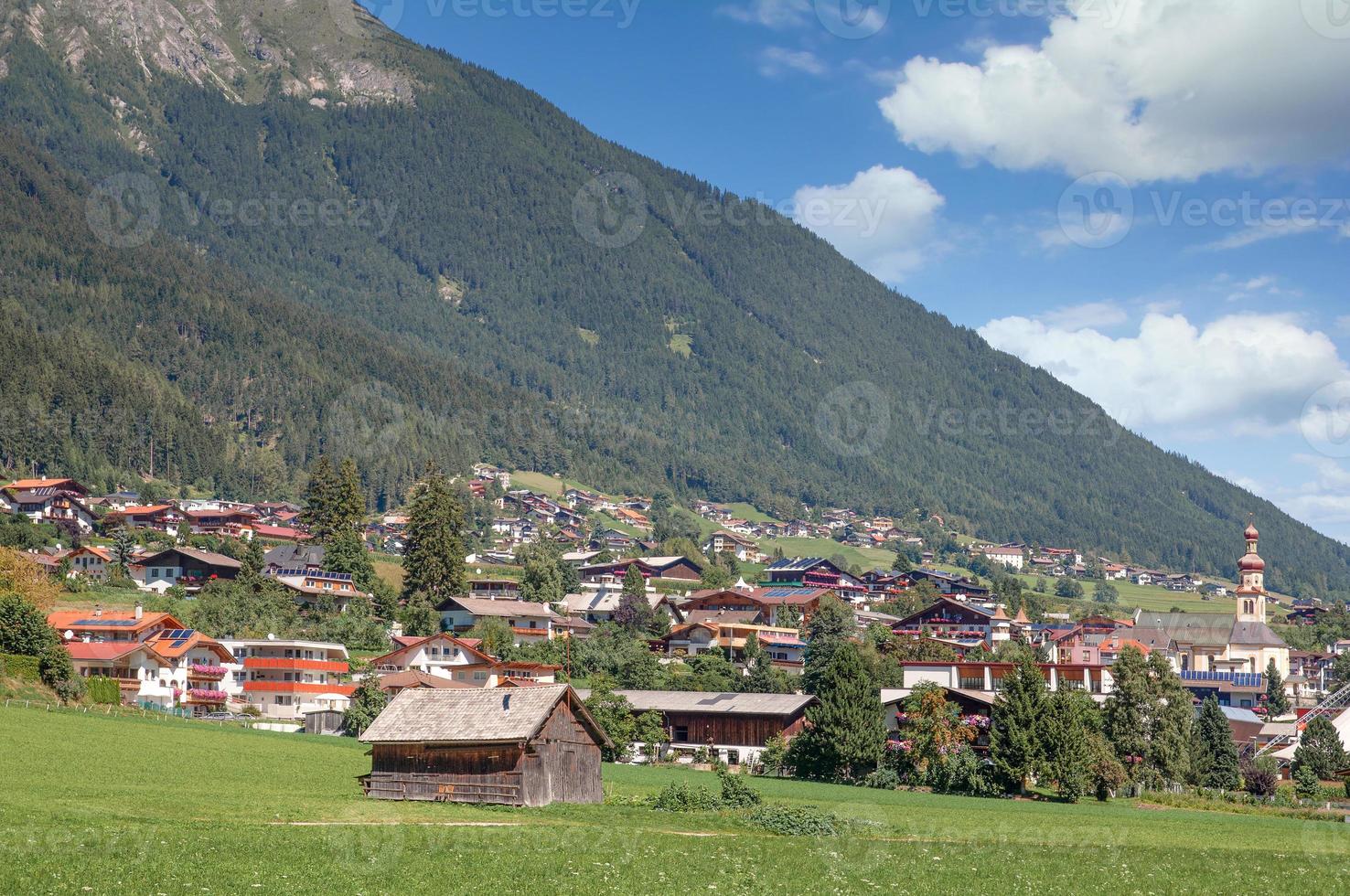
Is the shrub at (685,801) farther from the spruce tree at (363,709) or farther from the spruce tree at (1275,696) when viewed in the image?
the spruce tree at (1275,696)

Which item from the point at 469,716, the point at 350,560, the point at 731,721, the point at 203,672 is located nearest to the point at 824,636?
the point at 731,721

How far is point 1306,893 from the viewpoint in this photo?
2875cm

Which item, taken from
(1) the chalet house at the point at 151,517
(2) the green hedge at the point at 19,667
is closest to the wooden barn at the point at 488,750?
(2) the green hedge at the point at 19,667

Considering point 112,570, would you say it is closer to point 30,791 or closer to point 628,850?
point 30,791

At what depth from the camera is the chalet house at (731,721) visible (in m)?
76.8

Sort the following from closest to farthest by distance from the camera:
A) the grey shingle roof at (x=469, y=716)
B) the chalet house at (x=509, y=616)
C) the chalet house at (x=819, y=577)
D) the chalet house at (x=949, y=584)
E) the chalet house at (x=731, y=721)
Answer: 1. the grey shingle roof at (x=469, y=716)
2. the chalet house at (x=731, y=721)
3. the chalet house at (x=509, y=616)
4. the chalet house at (x=819, y=577)
5. the chalet house at (x=949, y=584)

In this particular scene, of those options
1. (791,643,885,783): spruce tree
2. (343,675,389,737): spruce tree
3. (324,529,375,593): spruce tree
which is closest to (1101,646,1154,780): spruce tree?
(791,643,885,783): spruce tree

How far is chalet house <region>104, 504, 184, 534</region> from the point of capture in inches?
5733

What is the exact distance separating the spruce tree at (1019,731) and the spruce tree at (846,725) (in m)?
6.46

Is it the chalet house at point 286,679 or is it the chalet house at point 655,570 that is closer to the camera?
the chalet house at point 286,679

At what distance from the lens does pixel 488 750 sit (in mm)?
44125

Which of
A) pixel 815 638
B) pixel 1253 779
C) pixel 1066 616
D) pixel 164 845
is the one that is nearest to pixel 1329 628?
pixel 1066 616

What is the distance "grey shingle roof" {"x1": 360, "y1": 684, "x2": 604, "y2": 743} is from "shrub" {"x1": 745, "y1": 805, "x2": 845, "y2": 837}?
8038mm

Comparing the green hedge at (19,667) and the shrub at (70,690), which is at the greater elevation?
the green hedge at (19,667)
